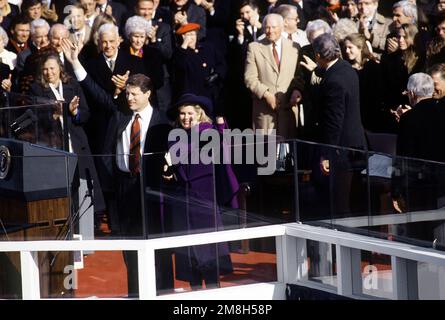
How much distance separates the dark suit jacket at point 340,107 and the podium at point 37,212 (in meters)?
2.66

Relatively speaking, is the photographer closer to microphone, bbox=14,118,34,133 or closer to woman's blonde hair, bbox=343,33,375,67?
woman's blonde hair, bbox=343,33,375,67

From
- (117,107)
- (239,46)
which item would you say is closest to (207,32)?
(239,46)

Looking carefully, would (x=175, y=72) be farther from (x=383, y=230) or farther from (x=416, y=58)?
(x=383, y=230)

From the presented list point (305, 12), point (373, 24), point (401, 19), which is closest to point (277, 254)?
point (401, 19)

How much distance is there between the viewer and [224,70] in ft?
44.7

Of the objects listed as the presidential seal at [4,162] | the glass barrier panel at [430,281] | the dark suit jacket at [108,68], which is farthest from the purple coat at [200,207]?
the dark suit jacket at [108,68]

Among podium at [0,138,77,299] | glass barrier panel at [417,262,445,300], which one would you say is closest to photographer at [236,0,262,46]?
podium at [0,138,77,299]

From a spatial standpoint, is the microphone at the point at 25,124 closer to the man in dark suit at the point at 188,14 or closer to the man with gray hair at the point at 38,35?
the man with gray hair at the point at 38,35

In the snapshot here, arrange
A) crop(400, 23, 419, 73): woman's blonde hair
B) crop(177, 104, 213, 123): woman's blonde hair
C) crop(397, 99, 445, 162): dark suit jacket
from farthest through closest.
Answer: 1. crop(400, 23, 419, 73): woman's blonde hair
2. crop(397, 99, 445, 162): dark suit jacket
3. crop(177, 104, 213, 123): woman's blonde hair

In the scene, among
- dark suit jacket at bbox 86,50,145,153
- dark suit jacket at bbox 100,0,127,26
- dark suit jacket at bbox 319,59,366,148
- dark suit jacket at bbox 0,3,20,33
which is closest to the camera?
dark suit jacket at bbox 319,59,366,148

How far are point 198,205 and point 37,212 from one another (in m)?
1.23

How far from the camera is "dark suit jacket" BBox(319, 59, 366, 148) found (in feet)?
36.1

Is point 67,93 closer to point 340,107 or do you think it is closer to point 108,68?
point 108,68
